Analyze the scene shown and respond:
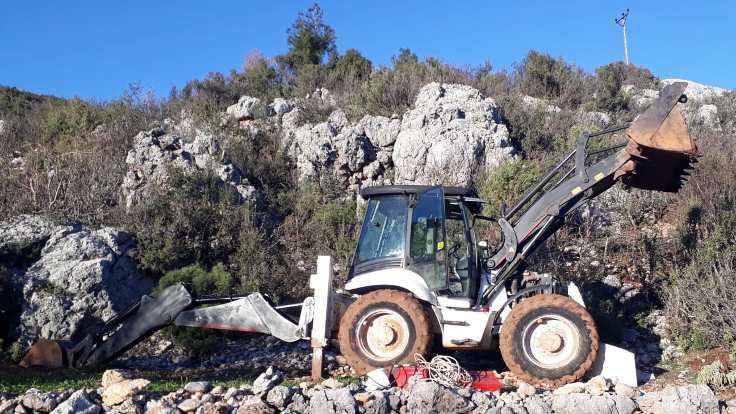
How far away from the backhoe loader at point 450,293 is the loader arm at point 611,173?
13mm

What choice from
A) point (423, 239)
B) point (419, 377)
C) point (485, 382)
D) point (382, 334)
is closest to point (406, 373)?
point (419, 377)

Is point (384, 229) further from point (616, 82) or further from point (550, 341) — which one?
point (616, 82)

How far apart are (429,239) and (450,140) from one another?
25.8 ft

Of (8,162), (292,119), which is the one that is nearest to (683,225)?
(292,119)

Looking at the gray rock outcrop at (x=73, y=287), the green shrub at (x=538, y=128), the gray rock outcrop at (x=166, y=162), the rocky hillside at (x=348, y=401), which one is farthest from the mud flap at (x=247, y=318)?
the green shrub at (x=538, y=128)

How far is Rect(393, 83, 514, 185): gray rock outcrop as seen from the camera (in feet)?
52.2

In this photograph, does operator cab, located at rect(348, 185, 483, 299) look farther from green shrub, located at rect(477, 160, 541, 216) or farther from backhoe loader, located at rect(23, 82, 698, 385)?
green shrub, located at rect(477, 160, 541, 216)

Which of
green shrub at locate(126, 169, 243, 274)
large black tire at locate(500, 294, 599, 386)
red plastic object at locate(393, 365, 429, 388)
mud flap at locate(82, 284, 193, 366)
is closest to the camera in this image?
red plastic object at locate(393, 365, 429, 388)

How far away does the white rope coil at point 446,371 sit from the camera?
7.51 metres

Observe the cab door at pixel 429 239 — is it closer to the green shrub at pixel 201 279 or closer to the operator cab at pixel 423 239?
the operator cab at pixel 423 239

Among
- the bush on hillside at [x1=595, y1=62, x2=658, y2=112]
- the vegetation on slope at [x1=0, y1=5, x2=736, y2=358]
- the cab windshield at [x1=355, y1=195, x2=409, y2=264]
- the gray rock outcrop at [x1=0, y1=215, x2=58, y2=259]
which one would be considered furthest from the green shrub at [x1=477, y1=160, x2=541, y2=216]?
the gray rock outcrop at [x1=0, y1=215, x2=58, y2=259]

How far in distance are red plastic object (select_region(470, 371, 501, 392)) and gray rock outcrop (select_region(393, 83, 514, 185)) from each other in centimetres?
793

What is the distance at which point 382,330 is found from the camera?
8297 mm

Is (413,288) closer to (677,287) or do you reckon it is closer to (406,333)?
(406,333)
